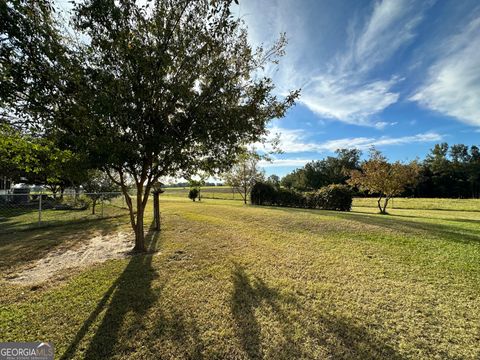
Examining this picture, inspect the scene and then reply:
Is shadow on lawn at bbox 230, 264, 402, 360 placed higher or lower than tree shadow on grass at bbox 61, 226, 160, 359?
higher

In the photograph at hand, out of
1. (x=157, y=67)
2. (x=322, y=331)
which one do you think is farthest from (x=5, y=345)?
(x=157, y=67)

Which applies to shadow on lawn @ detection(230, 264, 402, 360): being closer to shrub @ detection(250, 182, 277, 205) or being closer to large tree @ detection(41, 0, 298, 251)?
large tree @ detection(41, 0, 298, 251)

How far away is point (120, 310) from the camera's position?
353cm

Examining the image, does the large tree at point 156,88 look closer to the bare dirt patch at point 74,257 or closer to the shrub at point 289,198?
the bare dirt patch at point 74,257

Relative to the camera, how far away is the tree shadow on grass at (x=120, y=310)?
2711 mm

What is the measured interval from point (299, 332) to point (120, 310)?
103 inches

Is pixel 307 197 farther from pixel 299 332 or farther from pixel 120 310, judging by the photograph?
pixel 120 310

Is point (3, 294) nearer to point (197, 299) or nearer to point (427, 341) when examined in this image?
point (197, 299)

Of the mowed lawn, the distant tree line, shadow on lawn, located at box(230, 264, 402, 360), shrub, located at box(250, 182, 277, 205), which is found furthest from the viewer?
the distant tree line

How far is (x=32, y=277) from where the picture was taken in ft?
15.9

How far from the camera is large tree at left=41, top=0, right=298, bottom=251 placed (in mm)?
4344

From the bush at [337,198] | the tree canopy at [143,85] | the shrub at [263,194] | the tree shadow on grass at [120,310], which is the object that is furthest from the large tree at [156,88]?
the shrub at [263,194]

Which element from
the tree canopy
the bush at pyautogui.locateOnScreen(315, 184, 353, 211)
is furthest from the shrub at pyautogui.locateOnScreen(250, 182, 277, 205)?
the tree canopy

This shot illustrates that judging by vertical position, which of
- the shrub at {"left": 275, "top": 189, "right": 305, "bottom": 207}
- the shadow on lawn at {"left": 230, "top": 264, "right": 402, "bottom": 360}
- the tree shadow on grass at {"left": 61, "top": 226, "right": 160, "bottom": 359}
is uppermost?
the shrub at {"left": 275, "top": 189, "right": 305, "bottom": 207}
